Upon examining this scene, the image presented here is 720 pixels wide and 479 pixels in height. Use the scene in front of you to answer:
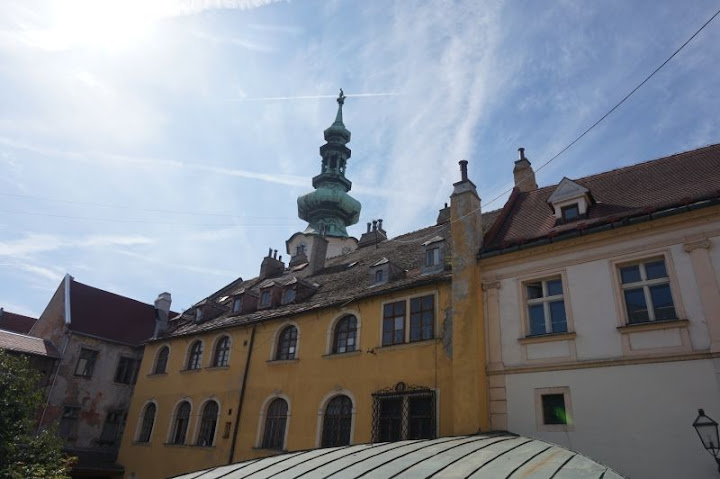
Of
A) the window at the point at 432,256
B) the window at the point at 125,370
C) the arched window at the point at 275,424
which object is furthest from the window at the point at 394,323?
the window at the point at 125,370

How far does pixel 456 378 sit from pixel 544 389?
2.23 meters

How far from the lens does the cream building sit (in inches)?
410

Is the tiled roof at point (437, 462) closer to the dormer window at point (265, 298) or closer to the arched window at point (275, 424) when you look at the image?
the arched window at point (275, 424)

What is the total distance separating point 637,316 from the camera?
458 inches

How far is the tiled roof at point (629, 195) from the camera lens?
40.9 ft

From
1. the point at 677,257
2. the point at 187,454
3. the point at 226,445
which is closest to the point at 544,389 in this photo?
the point at 677,257

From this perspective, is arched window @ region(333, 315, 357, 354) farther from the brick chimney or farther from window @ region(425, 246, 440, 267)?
the brick chimney

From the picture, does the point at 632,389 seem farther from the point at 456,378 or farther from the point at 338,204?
the point at 338,204

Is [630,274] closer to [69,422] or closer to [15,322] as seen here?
[69,422]

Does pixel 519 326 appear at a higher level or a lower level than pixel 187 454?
higher

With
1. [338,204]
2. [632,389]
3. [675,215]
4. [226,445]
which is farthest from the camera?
[338,204]

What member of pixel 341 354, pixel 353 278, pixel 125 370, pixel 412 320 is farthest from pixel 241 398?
pixel 125 370

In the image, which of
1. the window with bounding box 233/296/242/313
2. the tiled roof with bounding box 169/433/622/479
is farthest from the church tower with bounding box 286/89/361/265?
the tiled roof with bounding box 169/433/622/479

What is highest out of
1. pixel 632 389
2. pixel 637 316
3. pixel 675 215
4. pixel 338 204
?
pixel 338 204
